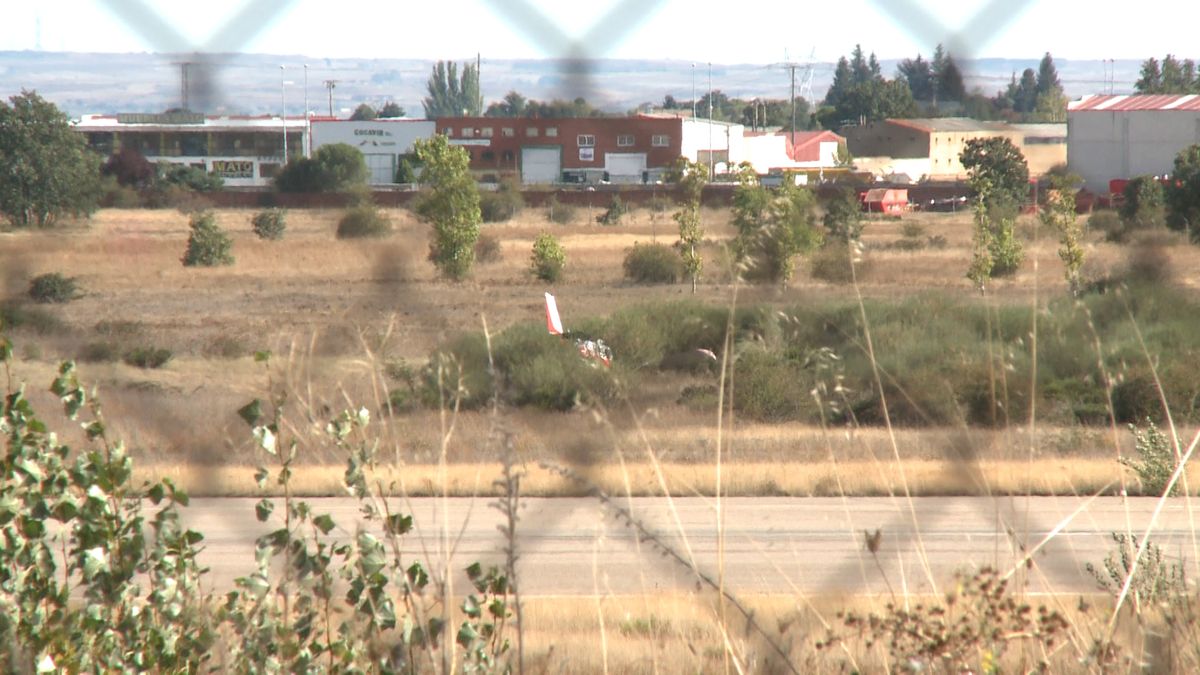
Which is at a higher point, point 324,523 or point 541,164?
point 541,164

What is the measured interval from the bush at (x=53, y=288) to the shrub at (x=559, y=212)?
592 millimetres

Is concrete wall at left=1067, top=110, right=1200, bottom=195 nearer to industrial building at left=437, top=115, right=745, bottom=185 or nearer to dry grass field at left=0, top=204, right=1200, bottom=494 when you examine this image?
dry grass field at left=0, top=204, right=1200, bottom=494

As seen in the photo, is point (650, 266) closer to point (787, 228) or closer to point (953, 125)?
point (787, 228)

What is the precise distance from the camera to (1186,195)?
1776 millimetres

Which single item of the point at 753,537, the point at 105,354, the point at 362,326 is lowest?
the point at 753,537

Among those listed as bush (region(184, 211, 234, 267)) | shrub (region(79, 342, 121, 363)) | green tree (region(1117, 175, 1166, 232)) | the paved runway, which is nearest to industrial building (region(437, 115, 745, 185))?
green tree (region(1117, 175, 1166, 232))

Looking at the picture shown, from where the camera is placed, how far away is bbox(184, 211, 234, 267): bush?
1.96 m

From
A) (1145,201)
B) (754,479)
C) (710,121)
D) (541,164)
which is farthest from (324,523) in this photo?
(754,479)

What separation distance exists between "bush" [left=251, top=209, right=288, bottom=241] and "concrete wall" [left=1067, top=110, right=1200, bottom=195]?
0.87m

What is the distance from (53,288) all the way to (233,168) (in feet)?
1.87

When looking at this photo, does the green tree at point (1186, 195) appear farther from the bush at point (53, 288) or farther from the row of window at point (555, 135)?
the bush at point (53, 288)

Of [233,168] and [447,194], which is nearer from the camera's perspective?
[233,168]

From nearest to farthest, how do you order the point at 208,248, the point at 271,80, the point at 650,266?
the point at 271,80 → the point at 208,248 → the point at 650,266

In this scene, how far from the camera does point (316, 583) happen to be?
3.64 ft
